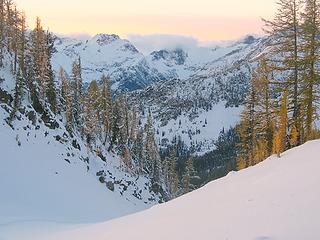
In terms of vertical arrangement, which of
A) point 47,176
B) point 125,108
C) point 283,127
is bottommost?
point 125,108

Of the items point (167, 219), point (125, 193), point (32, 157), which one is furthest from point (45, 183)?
point (167, 219)

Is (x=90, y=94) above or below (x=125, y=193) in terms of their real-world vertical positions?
above

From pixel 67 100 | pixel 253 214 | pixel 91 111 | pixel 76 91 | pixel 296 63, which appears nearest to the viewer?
pixel 253 214

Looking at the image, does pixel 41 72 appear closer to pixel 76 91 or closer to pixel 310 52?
pixel 76 91

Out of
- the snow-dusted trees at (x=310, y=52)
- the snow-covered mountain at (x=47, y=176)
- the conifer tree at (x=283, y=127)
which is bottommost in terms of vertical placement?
Answer: the snow-covered mountain at (x=47, y=176)

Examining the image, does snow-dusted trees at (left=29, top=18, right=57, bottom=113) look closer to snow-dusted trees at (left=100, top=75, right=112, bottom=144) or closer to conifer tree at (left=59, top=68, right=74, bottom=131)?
conifer tree at (left=59, top=68, right=74, bottom=131)

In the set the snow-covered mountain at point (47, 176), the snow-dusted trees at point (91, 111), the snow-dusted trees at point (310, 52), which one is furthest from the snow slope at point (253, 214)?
the snow-dusted trees at point (91, 111)

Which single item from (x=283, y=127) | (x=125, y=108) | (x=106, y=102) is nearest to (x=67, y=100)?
(x=106, y=102)

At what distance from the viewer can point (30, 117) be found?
4806 cm

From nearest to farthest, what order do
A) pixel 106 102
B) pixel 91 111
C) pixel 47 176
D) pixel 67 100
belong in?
pixel 47 176 → pixel 67 100 → pixel 91 111 → pixel 106 102

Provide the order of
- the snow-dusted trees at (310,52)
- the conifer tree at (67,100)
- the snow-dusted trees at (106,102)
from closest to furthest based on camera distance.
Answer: the snow-dusted trees at (310,52) < the conifer tree at (67,100) < the snow-dusted trees at (106,102)

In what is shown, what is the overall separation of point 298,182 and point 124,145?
65581 millimetres

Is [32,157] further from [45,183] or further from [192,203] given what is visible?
[192,203]

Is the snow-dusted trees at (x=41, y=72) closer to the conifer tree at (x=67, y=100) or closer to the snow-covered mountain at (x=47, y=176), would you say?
the conifer tree at (x=67, y=100)
